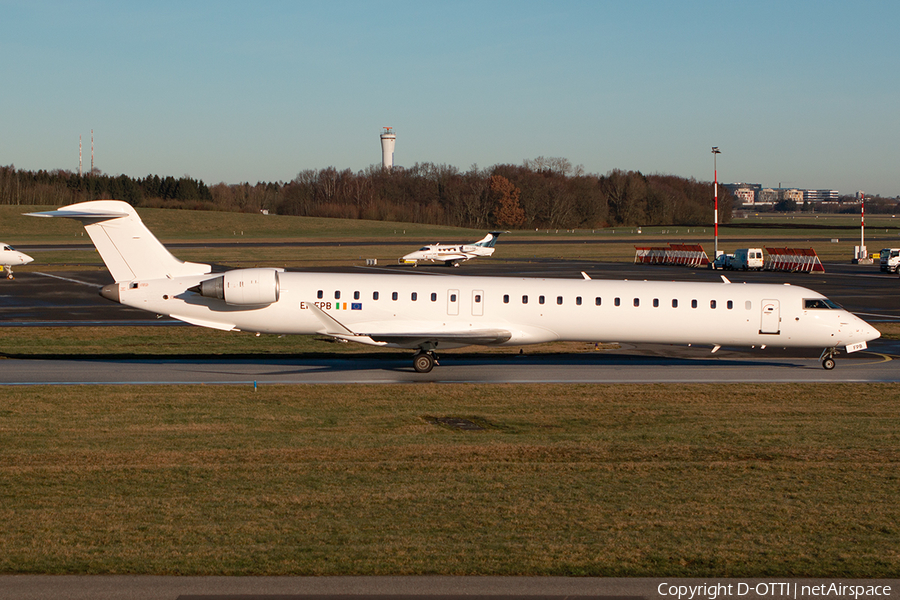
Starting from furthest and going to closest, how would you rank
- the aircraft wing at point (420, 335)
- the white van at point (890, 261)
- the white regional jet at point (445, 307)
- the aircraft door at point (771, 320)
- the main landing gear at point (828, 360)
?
the white van at point (890, 261), the main landing gear at point (828, 360), the aircraft door at point (771, 320), the white regional jet at point (445, 307), the aircraft wing at point (420, 335)

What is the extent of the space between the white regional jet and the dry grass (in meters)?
3.91

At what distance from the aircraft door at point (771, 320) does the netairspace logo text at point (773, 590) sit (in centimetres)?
1685

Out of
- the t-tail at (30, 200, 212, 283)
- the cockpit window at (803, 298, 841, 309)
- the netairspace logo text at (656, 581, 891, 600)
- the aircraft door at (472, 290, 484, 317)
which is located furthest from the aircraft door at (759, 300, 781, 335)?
the t-tail at (30, 200, 212, 283)

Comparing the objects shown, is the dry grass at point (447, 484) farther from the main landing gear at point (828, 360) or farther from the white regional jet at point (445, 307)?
the main landing gear at point (828, 360)

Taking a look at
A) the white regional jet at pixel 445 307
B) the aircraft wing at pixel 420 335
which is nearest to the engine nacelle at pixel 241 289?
the white regional jet at pixel 445 307

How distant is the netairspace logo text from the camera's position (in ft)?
28.4

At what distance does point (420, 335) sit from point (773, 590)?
626 inches

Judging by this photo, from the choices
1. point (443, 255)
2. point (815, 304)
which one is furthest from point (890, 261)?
point (815, 304)

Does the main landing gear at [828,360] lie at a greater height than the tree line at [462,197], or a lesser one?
lesser

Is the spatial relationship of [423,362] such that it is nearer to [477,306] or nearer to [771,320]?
[477,306]

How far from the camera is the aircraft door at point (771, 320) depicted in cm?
2497

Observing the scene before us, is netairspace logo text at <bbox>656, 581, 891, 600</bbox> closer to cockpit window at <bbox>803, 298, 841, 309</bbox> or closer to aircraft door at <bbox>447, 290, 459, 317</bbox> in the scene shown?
aircraft door at <bbox>447, 290, 459, 317</bbox>

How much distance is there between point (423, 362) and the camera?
24547mm

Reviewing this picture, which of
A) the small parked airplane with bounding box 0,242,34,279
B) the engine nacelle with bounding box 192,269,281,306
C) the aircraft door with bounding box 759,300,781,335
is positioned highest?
the small parked airplane with bounding box 0,242,34,279
